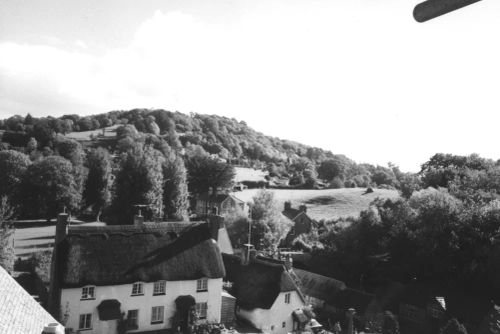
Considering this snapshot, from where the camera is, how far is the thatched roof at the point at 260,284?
2875 centimetres

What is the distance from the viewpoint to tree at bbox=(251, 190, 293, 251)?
1975 inches

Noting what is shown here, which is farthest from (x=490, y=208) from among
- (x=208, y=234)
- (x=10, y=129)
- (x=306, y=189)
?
(x=10, y=129)

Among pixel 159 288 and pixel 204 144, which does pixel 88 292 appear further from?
pixel 204 144

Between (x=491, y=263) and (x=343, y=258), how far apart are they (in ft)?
50.4

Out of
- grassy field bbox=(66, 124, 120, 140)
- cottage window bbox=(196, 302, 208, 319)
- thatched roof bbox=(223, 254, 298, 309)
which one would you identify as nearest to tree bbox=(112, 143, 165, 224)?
thatched roof bbox=(223, 254, 298, 309)

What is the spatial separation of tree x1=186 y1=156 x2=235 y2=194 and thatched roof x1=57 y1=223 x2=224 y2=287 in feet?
151

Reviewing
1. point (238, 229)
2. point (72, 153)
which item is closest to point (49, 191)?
point (72, 153)

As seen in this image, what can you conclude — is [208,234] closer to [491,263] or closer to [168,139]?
[491,263]

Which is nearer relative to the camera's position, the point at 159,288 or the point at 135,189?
the point at 159,288

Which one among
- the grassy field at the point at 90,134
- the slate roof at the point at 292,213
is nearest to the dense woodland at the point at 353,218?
the slate roof at the point at 292,213

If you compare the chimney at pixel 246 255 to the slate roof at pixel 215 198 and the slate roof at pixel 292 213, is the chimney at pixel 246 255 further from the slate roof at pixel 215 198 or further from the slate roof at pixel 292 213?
the slate roof at pixel 292 213

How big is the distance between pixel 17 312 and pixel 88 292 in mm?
11927

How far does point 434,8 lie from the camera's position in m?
3.13

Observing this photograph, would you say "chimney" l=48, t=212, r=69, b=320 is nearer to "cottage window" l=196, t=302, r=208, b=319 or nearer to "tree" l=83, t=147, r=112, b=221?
"cottage window" l=196, t=302, r=208, b=319
